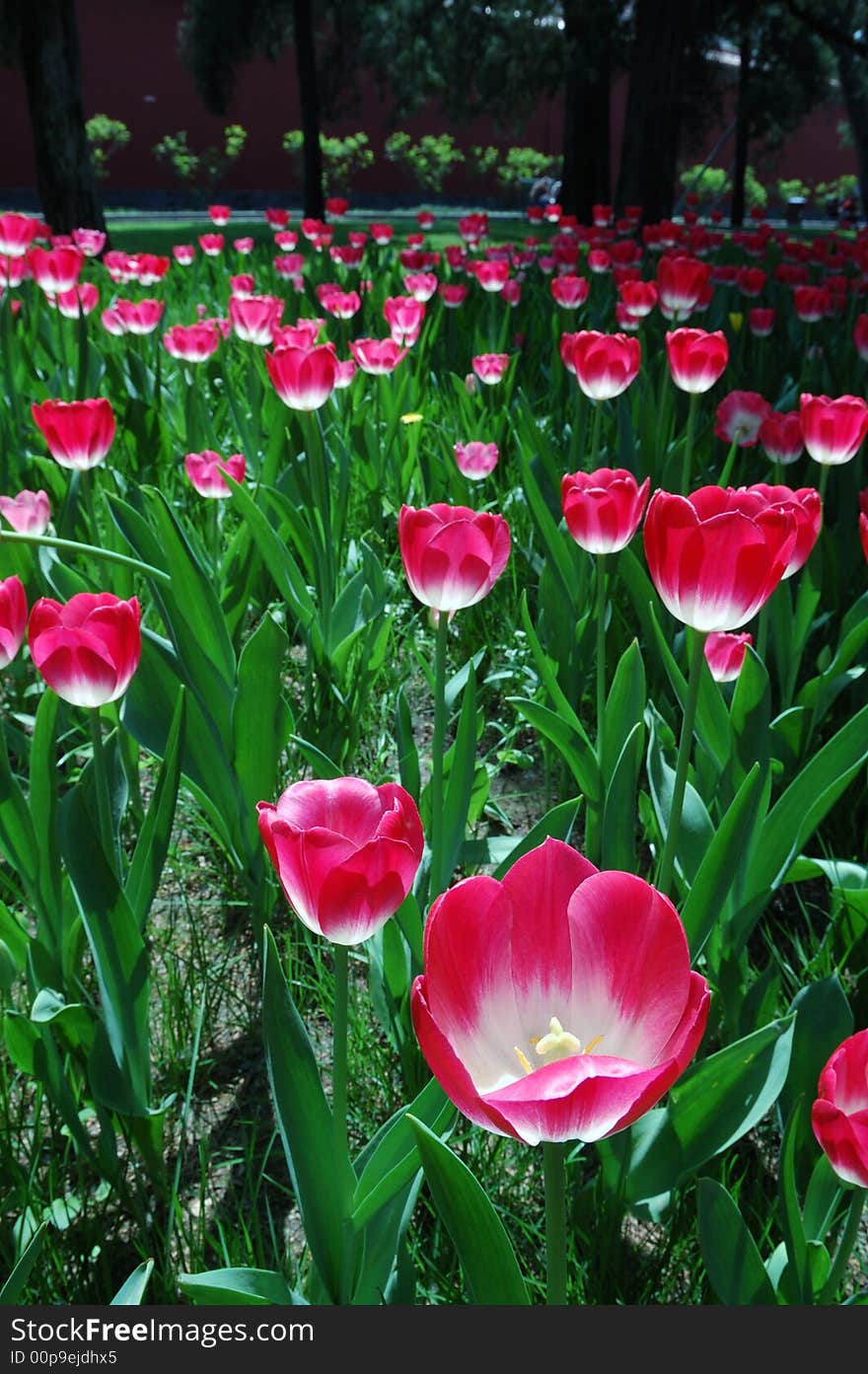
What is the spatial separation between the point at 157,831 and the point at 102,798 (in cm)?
7

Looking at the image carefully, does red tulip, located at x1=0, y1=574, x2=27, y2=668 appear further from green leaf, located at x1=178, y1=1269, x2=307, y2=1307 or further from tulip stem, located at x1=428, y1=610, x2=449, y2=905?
green leaf, located at x1=178, y1=1269, x2=307, y2=1307

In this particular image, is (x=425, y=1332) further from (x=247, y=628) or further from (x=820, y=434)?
(x=247, y=628)

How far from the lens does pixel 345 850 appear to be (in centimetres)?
64

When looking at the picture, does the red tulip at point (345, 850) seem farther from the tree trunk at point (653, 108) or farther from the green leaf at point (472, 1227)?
the tree trunk at point (653, 108)

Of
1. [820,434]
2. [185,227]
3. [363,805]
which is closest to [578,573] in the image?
[820,434]

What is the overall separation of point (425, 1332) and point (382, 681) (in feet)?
4.77

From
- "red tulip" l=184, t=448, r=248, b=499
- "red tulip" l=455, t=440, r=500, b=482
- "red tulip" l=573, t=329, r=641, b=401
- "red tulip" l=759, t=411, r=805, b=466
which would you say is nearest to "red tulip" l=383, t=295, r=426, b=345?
"red tulip" l=455, t=440, r=500, b=482

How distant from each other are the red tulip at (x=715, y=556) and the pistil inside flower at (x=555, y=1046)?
388 mm

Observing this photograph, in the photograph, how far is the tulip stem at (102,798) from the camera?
1019mm

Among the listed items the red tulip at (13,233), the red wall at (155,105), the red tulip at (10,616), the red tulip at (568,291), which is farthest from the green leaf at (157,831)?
the red wall at (155,105)

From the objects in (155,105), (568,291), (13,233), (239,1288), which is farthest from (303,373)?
(155,105)

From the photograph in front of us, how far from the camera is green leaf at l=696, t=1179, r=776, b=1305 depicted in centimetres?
79

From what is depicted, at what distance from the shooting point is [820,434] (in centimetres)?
149

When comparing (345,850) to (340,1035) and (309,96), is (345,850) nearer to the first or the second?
(340,1035)
